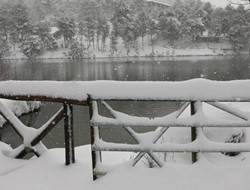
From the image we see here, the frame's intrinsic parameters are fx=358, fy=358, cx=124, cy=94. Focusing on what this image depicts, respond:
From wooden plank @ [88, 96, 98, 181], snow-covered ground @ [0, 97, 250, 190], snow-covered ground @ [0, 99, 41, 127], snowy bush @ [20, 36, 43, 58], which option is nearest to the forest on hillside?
snowy bush @ [20, 36, 43, 58]

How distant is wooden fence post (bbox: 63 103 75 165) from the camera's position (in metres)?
5.37

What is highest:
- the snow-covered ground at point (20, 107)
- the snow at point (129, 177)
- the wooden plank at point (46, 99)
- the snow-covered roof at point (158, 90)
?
the snow-covered roof at point (158, 90)

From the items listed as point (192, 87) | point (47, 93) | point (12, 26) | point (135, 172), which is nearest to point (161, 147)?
point (135, 172)

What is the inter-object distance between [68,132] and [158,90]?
1.59 metres

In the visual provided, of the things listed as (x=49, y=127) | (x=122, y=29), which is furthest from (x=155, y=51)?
(x=49, y=127)

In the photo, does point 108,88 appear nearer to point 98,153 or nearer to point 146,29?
point 98,153

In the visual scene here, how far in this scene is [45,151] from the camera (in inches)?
237

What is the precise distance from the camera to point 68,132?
17.9 feet

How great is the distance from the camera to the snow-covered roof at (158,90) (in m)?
4.70

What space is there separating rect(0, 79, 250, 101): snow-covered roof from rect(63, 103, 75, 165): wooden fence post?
0.25m

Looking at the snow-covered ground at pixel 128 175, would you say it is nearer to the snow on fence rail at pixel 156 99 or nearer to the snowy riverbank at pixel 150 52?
the snow on fence rail at pixel 156 99

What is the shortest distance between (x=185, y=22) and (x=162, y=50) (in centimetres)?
1109

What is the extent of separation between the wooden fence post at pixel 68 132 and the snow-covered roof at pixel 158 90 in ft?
0.83

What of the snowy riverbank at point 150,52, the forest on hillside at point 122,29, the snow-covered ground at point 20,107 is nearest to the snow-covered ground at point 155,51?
the snowy riverbank at point 150,52
